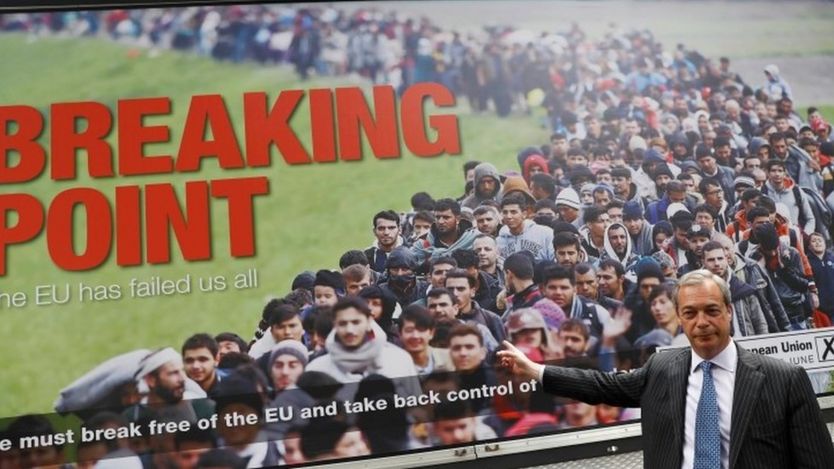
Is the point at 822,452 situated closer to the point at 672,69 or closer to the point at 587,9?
the point at 672,69

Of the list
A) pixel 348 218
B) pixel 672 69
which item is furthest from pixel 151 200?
pixel 672 69

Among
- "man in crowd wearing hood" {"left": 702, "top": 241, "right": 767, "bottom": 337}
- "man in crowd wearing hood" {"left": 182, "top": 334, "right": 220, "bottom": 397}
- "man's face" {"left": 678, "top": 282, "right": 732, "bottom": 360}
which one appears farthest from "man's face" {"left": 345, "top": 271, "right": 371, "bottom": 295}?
"man in crowd wearing hood" {"left": 702, "top": 241, "right": 767, "bottom": 337}

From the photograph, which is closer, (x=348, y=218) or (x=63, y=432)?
(x=63, y=432)

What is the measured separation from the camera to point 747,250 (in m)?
2.30

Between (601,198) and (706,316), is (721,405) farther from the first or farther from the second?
(601,198)

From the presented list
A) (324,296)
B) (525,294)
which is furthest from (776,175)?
(324,296)

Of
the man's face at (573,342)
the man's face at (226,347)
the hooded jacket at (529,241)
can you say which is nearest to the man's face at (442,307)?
the hooded jacket at (529,241)

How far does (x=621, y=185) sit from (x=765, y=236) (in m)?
0.54

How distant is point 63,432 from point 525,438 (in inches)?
56.3

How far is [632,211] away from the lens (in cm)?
230

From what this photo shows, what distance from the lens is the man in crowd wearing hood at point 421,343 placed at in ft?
6.89

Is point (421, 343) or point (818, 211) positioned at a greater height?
point (818, 211)

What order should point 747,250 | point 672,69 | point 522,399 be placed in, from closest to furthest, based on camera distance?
point 522,399 → point 747,250 → point 672,69

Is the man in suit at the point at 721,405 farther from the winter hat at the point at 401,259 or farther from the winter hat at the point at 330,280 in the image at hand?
the winter hat at the point at 330,280
